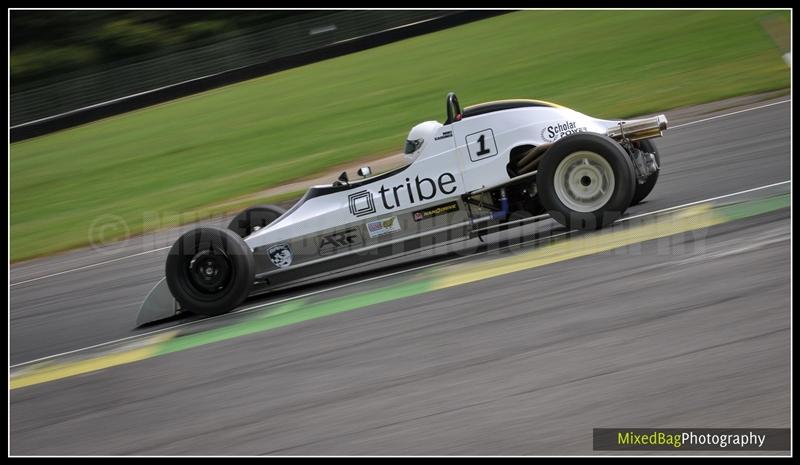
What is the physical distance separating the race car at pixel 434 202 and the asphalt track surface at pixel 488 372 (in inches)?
17.1

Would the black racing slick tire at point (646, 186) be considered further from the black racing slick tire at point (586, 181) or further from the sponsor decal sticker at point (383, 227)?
the sponsor decal sticker at point (383, 227)

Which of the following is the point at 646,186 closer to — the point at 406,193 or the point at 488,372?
the point at 406,193

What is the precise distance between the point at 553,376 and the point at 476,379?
18.4 inches

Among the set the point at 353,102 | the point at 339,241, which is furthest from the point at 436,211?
the point at 353,102

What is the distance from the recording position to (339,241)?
756 centimetres

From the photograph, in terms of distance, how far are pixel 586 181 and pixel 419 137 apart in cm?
154

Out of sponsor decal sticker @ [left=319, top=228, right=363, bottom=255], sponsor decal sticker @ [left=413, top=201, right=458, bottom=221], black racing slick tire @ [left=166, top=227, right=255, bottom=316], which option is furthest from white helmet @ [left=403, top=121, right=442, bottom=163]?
black racing slick tire @ [left=166, top=227, right=255, bottom=316]

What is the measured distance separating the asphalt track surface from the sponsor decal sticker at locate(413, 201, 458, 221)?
54 centimetres

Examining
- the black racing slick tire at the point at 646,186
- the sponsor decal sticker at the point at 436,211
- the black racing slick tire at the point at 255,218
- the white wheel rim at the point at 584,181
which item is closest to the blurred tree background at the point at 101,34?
the black racing slick tire at the point at 255,218

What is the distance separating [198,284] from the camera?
24.9 ft

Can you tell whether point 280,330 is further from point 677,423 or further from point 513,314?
point 677,423

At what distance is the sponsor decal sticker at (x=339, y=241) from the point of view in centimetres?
753

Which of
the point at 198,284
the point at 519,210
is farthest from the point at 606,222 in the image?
the point at 198,284

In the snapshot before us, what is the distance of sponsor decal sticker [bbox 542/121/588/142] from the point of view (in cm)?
730
